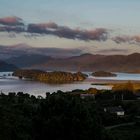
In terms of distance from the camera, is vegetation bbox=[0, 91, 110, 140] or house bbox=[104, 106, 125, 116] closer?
vegetation bbox=[0, 91, 110, 140]

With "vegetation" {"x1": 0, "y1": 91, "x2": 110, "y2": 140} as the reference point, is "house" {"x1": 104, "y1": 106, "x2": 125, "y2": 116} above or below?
below

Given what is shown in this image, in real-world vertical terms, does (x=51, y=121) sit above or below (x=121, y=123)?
above

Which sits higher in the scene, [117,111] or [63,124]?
[63,124]

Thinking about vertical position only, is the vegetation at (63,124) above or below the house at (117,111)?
above

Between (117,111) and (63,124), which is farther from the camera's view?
(117,111)

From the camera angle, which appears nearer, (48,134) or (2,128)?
(2,128)

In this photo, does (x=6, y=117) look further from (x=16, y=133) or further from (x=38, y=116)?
(x=38, y=116)

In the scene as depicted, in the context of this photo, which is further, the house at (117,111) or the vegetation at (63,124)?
the house at (117,111)

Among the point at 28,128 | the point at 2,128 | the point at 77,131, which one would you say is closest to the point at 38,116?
the point at 28,128

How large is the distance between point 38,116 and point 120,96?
29705 millimetres

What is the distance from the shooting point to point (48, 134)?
7.91 m

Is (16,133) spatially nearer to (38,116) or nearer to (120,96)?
(38,116)

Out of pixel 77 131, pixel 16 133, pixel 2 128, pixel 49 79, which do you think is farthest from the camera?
pixel 49 79

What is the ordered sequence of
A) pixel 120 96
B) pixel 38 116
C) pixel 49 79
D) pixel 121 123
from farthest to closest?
1. pixel 49 79
2. pixel 120 96
3. pixel 121 123
4. pixel 38 116
